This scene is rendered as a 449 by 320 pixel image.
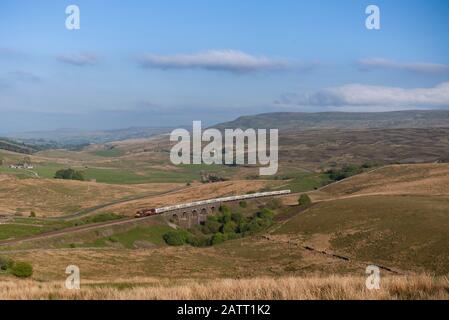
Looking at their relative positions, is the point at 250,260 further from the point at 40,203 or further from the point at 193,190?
the point at 40,203

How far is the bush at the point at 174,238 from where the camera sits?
85438 millimetres

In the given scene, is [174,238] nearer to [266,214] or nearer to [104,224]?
[104,224]

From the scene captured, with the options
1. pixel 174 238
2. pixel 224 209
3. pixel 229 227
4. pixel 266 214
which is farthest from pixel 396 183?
pixel 174 238

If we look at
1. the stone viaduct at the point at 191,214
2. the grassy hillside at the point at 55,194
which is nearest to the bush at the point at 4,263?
the stone viaduct at the point at 191,214

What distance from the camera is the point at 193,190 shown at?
151 meters

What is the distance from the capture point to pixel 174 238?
282 feet

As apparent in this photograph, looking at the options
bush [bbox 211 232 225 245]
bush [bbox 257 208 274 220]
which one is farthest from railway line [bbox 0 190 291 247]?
bush [bbox 211 232 225 245]

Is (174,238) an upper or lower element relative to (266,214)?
lower

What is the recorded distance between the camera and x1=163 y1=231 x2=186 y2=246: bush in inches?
3364

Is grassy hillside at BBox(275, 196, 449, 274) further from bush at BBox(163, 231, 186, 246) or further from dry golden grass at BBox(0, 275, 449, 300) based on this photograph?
dry golden grass at BBox(0, 275, 449, 300)

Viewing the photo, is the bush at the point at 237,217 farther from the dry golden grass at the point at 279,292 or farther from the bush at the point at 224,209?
the dry golden grass at the point at 279,292

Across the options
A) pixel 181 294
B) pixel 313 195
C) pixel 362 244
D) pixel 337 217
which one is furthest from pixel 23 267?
pixel 313 195

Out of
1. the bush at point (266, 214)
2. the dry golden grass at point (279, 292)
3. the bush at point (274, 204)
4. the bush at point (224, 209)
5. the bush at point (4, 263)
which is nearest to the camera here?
the dry golden grass at point (279, 292)

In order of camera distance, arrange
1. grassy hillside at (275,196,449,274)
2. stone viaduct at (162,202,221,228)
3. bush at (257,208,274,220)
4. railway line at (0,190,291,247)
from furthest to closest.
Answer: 1. bush at (257,208,274,220)
2. stone viaduct at (162,202,221,228)
3. railway line at (0,190,291,247)
4. grassy hillside at (275,196,449,274)
